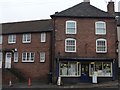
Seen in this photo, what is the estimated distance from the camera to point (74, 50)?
38250 mm

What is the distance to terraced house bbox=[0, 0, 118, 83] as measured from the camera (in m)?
37.8

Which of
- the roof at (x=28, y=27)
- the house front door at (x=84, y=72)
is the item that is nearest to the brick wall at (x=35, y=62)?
the roof at (x=28, y=27)

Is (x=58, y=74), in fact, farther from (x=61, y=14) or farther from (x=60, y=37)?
(x=61, y=14)

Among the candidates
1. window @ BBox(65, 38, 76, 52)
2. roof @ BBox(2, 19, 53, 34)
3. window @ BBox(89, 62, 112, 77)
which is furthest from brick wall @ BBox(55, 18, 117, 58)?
roof @ BBox(2, 19, 53, 34)

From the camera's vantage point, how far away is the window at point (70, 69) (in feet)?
124

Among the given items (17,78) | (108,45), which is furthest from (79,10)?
(17,78)

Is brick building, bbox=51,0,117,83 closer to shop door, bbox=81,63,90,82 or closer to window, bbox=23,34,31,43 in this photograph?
shop door, bbox=81,63,90,82

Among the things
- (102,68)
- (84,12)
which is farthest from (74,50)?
(84,12)

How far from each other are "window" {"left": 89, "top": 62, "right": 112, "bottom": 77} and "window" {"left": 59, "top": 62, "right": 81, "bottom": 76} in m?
1.76

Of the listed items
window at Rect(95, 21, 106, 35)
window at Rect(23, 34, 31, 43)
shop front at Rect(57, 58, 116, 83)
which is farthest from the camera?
window at Rect(23, 34, 31, 43)

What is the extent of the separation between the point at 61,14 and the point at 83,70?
26.7 feet

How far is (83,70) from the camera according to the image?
125ft

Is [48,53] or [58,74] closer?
[58,74]

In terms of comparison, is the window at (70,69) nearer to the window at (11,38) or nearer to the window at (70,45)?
the window at (70,45)
